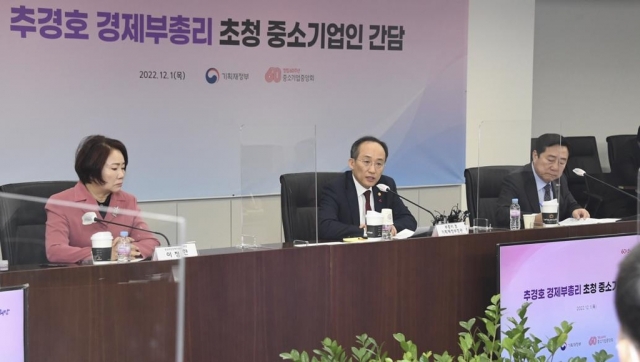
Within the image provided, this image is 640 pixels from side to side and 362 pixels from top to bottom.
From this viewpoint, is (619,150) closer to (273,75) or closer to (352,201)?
(273,75)

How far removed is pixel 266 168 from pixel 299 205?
0.41 m

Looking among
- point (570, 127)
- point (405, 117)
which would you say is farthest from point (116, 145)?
point (570, 127)

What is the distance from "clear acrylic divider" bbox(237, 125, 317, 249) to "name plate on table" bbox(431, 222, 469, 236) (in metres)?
0.47

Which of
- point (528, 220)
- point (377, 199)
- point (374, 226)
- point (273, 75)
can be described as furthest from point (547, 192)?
point (273, 75)

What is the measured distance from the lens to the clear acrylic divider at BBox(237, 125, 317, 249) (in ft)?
11.1

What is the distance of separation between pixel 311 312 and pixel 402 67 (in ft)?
9.97

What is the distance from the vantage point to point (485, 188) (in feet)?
14.5

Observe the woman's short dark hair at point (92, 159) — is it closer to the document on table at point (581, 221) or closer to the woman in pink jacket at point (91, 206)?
the woman in pink jacket at point (91, 206)

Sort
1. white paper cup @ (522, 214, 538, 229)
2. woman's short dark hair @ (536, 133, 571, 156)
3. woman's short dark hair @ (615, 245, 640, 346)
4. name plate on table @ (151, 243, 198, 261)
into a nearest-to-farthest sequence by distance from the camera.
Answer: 1. woman's short dark hair @ (615, 245, 640, 346)
2. name plate on table @ (151, 243, 198, 261)
3. white paper cup @ (522, 214, 538, 229)
4. woman's short dark hair @ (536, 133, 571, 156)

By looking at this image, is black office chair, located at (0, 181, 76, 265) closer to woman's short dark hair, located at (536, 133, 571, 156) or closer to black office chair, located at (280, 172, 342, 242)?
black office chair, located at (280, 172, 342, 242)

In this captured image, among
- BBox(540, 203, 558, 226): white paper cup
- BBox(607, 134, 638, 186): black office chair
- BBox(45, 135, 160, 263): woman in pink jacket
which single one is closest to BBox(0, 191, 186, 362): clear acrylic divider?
BBox(45, 135, 160, 263): woman in pink jacket

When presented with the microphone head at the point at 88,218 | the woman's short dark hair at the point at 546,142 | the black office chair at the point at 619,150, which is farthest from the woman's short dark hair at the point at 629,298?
the black office chair at the point at 619,150

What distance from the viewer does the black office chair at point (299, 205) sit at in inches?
149

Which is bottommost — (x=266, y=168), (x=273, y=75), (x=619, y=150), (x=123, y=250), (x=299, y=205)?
(x=123, y=250)
